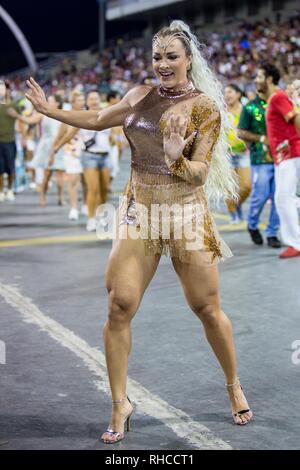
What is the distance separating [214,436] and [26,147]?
54.8 feet

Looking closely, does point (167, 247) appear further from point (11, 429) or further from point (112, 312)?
point (11, 429)

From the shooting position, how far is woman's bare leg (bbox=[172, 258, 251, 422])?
4258 millimetres

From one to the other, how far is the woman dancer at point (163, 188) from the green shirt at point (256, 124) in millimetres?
6022

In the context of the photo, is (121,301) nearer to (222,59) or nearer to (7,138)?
(7,138)

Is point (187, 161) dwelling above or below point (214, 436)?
above

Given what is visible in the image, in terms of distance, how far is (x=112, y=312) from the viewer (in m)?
4.17

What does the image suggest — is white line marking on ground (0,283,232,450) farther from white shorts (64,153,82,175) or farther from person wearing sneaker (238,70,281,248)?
white shorts (64,153,82,175)

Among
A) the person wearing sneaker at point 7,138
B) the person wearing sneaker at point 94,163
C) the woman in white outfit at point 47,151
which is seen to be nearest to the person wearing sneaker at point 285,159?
the person wearing sneaker at point 94,163

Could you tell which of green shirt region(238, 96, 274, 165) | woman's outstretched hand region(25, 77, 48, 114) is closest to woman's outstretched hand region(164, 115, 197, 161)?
woman's outstretched hand region(25, 77, 48, 114)

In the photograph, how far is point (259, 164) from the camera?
10.5m

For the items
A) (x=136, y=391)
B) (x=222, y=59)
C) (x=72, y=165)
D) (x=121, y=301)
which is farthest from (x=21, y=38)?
(x=121, y=301)

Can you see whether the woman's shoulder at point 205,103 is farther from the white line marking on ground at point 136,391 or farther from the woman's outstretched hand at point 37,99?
the white line marking on ground at point 136,391

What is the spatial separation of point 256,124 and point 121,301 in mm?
6573

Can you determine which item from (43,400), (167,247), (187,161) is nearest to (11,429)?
(43,400)
